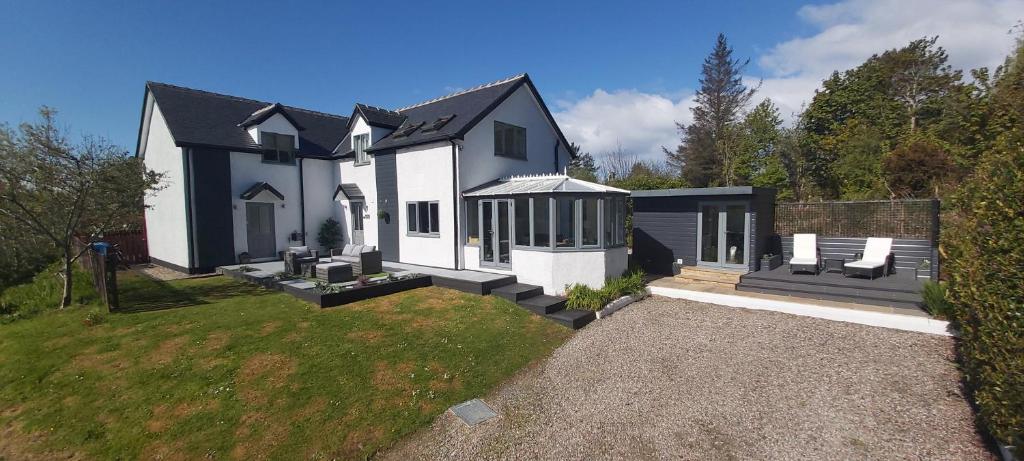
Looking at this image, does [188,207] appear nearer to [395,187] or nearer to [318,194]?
[318,194]

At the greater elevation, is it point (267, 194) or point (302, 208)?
point (267, 194)

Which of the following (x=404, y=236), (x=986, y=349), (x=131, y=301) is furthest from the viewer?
(x=404, y=236)

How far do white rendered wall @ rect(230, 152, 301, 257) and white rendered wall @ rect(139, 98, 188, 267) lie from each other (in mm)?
1636

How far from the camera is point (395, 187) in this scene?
15.6 meters

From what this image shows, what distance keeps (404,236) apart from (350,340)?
25.3 ft

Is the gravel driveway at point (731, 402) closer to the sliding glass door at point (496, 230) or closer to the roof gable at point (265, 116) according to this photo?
the sliding glass door at point (496, 230)

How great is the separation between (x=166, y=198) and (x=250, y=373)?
14.0 metres

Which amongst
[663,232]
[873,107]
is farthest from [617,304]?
[873,107]

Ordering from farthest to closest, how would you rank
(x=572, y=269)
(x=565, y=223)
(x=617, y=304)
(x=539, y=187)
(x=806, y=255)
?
(x=806, y=255), (x=539, y=187), (x=565, y=223), (x=572, y=269), (x=617, y=304)

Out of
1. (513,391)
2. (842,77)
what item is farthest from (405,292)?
(842,77)

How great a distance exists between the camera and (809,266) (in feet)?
38.2

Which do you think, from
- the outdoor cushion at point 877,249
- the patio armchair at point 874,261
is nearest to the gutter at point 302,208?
Answer: the patio armchair at point 874,261

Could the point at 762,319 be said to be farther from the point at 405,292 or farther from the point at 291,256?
the point at 291,256

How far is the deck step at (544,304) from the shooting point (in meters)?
9.92
